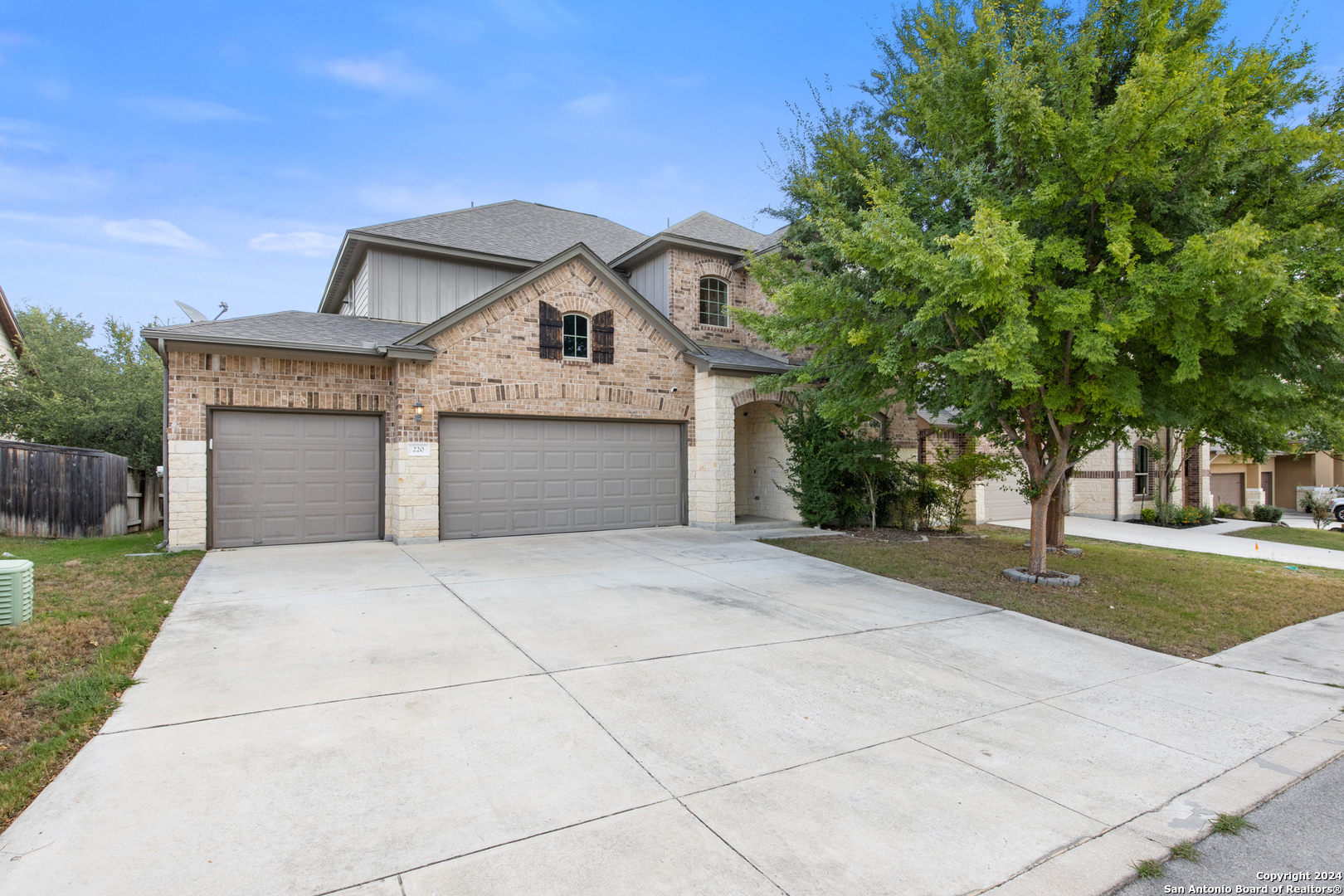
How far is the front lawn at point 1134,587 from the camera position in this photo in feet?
22.2

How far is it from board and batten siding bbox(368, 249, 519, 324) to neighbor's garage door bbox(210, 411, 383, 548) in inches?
138

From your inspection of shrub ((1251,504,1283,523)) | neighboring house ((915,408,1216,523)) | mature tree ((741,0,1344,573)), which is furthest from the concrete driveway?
shrub ((1251,504,1283,523))

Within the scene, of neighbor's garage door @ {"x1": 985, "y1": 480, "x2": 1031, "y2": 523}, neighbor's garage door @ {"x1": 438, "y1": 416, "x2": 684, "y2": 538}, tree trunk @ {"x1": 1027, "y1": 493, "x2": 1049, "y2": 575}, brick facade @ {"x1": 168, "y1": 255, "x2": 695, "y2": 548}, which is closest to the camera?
tree trunk @ {"x1": 1027, "y1": 493, "x2": 1049, "y2": 575}

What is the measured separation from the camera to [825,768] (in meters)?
3.49

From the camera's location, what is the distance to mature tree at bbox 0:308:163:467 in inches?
744

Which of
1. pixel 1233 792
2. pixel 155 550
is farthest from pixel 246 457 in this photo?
pixel 1233 792

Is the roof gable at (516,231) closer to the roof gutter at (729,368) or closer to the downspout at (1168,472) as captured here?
the roof gutter at (729,368)

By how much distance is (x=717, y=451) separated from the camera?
13359 millimetres

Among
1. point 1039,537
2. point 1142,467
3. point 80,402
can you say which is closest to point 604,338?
point 1039,537

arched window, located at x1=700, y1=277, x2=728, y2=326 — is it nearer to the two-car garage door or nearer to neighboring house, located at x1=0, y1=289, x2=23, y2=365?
the two-car garage door

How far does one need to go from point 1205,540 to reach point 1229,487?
567 inches

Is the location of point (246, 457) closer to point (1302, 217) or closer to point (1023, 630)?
point (1023, 630)

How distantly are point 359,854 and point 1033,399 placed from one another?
8.14 meters

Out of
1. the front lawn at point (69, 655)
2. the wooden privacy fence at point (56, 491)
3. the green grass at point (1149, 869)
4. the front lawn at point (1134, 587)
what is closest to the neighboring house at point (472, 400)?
the front lawn at point (69, 655)
